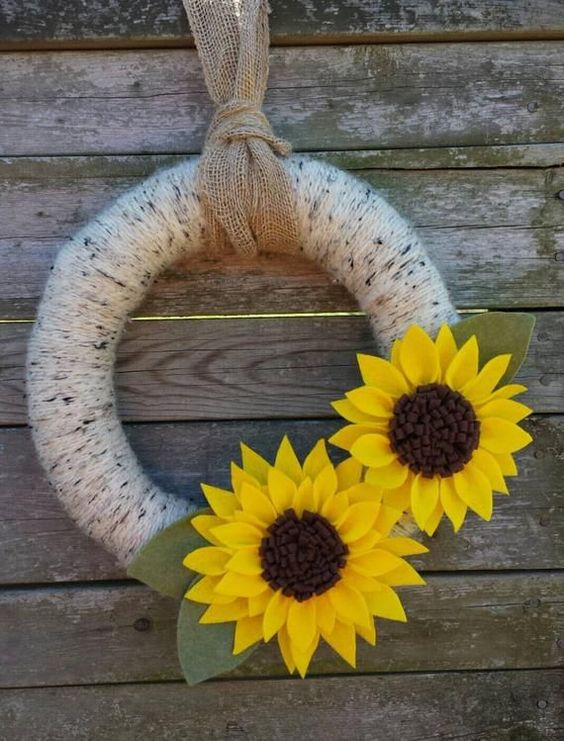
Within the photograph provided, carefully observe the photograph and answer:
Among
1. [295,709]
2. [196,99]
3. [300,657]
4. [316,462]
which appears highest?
[196,99]

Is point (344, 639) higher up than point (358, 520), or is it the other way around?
point (358, 520)

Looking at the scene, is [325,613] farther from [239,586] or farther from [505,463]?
[505,463]

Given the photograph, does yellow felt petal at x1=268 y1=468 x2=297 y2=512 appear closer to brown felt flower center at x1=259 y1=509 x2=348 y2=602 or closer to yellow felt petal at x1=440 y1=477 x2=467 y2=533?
brown felt flower center at x1=259 y1=509 x2=348 y2=602

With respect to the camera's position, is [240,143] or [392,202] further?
[392,202]

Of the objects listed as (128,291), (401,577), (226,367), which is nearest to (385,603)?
(401,577)

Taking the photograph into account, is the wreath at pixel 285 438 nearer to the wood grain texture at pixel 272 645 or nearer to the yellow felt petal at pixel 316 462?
the yellow felt petal at pixel 316 462

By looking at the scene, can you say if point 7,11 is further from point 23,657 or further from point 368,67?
point 23,657

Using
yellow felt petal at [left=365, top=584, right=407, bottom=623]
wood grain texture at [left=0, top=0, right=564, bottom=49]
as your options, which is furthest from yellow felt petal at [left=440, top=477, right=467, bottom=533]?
wood grain texture at [left=0, top=0, right=564, bottom=49]

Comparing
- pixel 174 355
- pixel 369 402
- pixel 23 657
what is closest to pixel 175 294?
pixel 174 355
